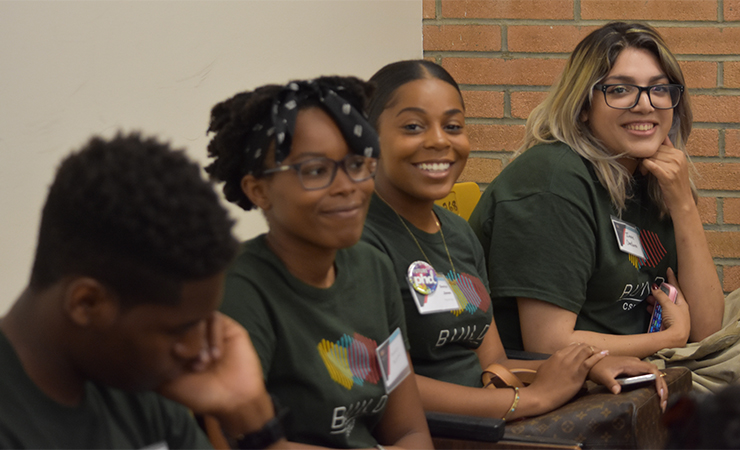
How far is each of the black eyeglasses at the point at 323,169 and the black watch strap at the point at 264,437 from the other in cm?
48

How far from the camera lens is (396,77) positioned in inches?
77.4

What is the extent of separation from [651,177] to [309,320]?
1670mm

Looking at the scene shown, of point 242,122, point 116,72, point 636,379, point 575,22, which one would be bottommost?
point 636,379

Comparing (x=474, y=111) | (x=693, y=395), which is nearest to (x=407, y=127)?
(x=693, y=395)

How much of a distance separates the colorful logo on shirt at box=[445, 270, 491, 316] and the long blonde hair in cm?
70

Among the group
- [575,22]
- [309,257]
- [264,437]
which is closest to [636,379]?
[309,257]

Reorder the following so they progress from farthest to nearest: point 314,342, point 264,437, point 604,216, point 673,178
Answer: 1. point 673,178
2. point 604,216
3. point 314,342
4. point 264,437

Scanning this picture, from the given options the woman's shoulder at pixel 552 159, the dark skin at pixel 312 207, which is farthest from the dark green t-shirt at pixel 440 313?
the woman's shoulder at pixel 552 159

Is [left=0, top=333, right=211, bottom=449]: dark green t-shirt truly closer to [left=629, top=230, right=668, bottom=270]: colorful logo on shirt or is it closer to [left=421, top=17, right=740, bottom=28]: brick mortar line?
[left=629, top=230, right=668, bottom=270]: colorful logo on shirt

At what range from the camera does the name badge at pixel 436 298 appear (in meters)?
1.82

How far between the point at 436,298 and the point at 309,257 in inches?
19.5

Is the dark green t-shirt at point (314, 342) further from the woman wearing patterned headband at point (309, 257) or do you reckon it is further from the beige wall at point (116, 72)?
the beige wall at point (116, 72)

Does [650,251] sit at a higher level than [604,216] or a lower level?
lower

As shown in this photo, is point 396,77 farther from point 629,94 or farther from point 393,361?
point 629,94
